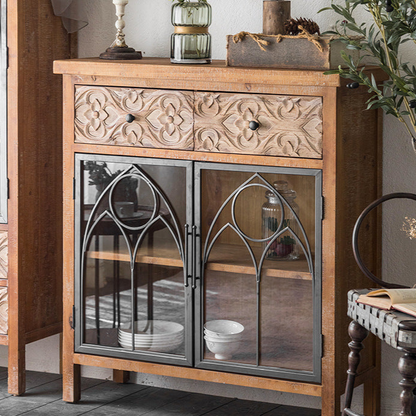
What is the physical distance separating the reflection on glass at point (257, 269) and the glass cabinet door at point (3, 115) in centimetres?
80

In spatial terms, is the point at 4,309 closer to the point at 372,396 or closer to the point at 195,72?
the point at 195,72

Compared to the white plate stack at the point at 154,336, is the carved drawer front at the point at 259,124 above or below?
above

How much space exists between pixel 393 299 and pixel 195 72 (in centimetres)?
92

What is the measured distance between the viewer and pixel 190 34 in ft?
8.57

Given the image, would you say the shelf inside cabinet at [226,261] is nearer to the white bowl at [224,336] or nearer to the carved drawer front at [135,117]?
the white bowl at [224,336]

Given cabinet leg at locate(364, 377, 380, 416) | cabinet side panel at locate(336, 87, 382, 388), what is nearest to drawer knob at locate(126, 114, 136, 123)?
cabinet side panel at locate(336, 87, 382, 388)

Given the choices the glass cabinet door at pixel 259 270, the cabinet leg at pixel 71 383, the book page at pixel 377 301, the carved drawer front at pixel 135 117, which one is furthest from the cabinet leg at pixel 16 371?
the book page at pixel 377 301

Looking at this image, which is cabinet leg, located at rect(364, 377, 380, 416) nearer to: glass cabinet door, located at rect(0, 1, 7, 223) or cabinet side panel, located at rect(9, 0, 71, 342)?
cabinet side panel, located at rect(9, 0, 71, 342)

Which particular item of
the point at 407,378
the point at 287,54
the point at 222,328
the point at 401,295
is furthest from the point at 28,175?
the point at 407,378

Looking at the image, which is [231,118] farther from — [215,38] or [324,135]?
[215,38]

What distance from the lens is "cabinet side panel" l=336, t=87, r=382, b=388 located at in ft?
7.70

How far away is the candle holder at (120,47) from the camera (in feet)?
8.84

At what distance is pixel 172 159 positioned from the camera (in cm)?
251

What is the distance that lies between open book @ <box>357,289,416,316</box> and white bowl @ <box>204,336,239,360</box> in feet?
1.72
